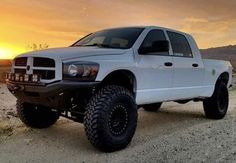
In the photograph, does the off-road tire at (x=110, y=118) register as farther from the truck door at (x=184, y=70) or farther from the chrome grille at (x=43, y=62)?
the truck door at (x=184, y=70)

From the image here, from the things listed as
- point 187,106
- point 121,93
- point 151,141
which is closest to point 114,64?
point 121,93

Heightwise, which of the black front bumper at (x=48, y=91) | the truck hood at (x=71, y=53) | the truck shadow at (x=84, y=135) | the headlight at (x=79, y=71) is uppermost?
the truck hood at (x=71, y=53)

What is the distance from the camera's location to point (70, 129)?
28.2 feet

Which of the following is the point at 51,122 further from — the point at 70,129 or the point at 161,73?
the point at 161,73

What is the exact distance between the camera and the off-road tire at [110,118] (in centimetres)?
652

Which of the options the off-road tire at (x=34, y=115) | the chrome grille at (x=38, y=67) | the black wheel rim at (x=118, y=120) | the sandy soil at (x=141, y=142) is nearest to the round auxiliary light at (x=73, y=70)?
the chrome grille at (x=38, y=67)

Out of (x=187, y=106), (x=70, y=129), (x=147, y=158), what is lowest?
(x=187, y=106)

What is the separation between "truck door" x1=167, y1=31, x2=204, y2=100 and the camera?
28.7 ft

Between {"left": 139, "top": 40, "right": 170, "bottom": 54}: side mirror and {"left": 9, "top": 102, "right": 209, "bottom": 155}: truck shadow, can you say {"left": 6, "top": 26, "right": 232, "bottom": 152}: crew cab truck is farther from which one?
{"left": 9, "top": 102, "right": 209, "bottom": 155}: truck shadow

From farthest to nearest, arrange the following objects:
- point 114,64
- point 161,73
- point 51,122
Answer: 1. point 51,122
2. point 161,73
3. point 114,64

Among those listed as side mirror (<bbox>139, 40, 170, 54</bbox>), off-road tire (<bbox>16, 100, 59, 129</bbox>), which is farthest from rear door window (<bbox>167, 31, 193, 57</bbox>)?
off-road tire (<bbox>16, 100, 59, 129</bbox>)

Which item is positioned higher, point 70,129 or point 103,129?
point 103,129

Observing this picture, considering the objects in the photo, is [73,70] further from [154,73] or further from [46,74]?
[154,73]

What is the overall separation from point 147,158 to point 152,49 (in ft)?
7.28
